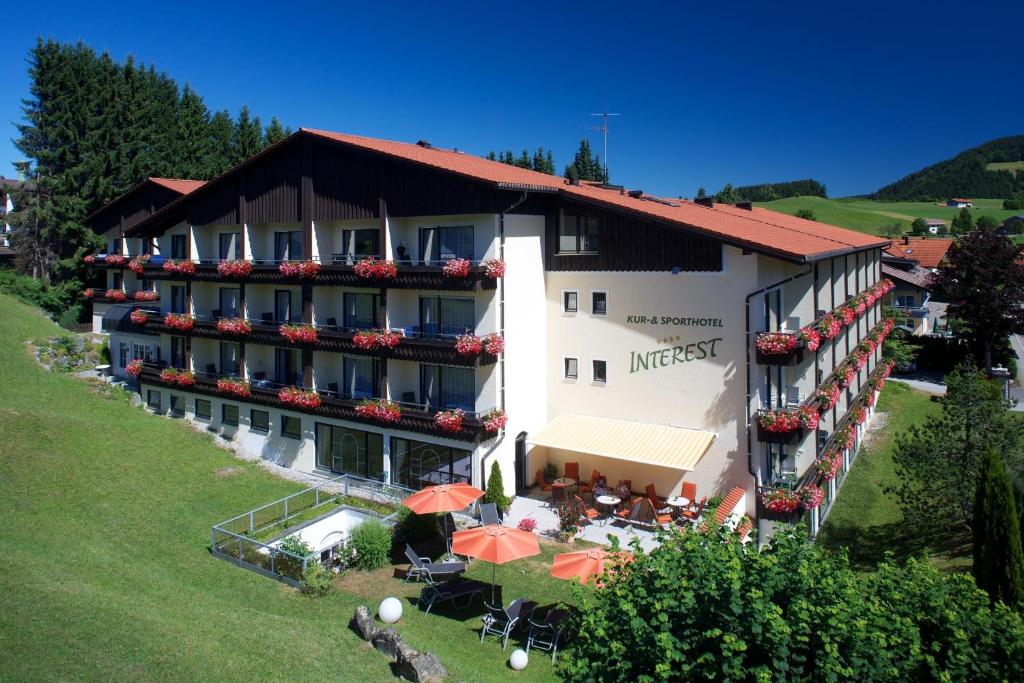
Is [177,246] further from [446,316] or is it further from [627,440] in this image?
[627,440]

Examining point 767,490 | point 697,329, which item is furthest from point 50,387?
point 767,490

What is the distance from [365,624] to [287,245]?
20981mm

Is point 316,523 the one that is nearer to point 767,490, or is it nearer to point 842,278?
point 767,490

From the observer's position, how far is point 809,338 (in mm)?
21781

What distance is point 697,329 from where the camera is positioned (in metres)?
24.5

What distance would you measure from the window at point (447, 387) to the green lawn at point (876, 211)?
351 feet

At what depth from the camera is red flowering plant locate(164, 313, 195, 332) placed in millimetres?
35406

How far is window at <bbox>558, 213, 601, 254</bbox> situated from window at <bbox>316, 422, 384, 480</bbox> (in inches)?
412

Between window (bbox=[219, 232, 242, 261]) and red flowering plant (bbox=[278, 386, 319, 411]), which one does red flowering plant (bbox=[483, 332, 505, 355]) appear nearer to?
red flowering plant (bbox=[278, 386, 319, 411])

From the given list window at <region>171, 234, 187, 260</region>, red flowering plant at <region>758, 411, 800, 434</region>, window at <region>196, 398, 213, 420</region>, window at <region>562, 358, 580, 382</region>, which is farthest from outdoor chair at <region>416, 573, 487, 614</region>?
window at <region>171, 234, 187, 260</region>

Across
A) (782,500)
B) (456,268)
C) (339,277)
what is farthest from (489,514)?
(339,277)

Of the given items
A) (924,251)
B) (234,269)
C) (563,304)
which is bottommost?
(563,304)

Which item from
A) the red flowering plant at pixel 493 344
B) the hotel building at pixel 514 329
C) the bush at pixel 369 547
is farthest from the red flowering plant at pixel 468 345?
the bush at pixel 369 547

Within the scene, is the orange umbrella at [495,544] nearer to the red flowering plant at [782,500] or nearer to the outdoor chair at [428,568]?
the outdoor chair at [428,568]
